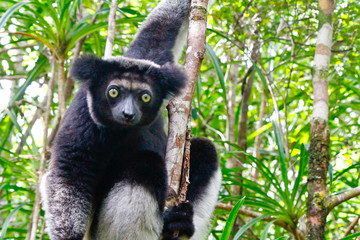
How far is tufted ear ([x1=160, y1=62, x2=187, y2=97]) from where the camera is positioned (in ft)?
10.5

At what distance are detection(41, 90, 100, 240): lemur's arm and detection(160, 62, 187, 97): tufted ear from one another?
0.64 metres

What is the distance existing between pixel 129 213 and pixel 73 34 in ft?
7.15

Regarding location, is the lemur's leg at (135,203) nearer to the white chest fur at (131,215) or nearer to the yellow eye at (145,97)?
the white chest fur at (131,215)

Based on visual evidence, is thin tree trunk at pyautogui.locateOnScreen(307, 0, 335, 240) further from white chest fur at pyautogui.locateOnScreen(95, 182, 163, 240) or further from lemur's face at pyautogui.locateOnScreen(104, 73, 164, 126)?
lemur's face at pyautogui.locateOnScreen(104, 73, 164, 126)

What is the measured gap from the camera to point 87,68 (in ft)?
10.8

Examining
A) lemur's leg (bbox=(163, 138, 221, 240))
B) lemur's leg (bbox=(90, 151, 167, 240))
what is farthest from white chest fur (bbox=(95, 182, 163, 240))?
lemur's leg (bbox=(163, 138, 221, 240))

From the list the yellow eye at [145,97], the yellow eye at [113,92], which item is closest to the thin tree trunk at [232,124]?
the yellow eye at [145,97]

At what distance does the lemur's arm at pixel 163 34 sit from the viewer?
4.04 meters

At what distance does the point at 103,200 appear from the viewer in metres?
3.24

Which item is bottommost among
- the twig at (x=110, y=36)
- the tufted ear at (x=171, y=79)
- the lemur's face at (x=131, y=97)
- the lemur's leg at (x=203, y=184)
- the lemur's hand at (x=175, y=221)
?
the lemur's hand at (x=175, y=221)

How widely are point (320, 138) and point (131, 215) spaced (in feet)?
5.66

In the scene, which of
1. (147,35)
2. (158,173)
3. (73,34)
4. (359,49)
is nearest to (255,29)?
(359,49)

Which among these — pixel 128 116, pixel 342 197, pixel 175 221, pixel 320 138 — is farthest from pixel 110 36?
pixel 342 197

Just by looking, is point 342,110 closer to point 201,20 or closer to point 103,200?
point 201,20
